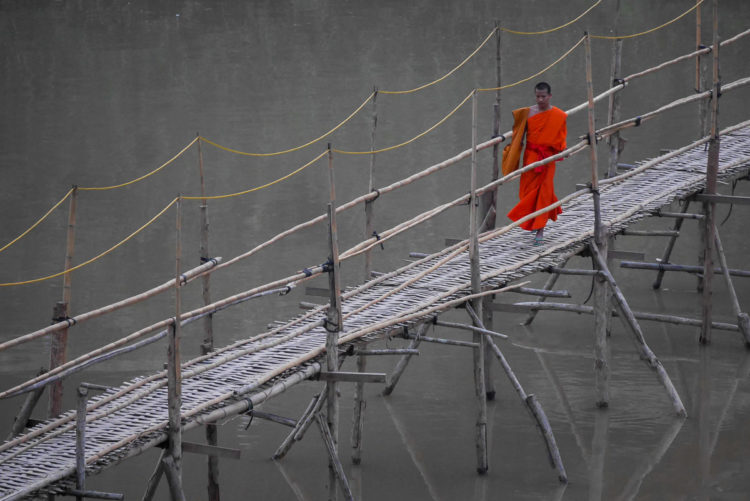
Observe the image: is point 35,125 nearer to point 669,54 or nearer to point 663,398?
point 669,54

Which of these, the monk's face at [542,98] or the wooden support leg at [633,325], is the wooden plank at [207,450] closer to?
the wooden support leg at [633,325]

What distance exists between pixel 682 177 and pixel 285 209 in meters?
5.24

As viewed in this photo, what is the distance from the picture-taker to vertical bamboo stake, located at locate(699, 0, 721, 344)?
919 centimetres

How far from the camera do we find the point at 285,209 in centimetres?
1371

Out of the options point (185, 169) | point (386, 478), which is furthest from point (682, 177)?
point (185, 169)

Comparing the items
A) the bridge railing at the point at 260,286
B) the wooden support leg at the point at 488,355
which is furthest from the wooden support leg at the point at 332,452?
the wooden support leg at the point at 488,355

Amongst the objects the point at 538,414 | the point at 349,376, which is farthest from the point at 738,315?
the point at 349,376

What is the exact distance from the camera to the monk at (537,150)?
8438 mm

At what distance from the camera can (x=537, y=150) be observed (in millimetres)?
8516

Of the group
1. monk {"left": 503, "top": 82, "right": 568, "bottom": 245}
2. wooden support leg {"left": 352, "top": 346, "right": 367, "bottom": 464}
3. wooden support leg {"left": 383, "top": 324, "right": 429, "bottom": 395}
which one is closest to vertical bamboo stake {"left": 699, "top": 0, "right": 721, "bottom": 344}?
monk {"left": 503, "top": 82, "right": 568, "bottom": 245}

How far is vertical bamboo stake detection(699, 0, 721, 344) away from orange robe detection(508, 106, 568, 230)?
1370 mm

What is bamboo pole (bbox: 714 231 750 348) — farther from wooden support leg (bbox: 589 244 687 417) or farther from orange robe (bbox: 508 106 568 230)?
orange robe (bbox: 508 106 568 230)

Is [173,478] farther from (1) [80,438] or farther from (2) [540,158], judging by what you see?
(2) [540,158]

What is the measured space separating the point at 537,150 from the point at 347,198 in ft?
18.9
